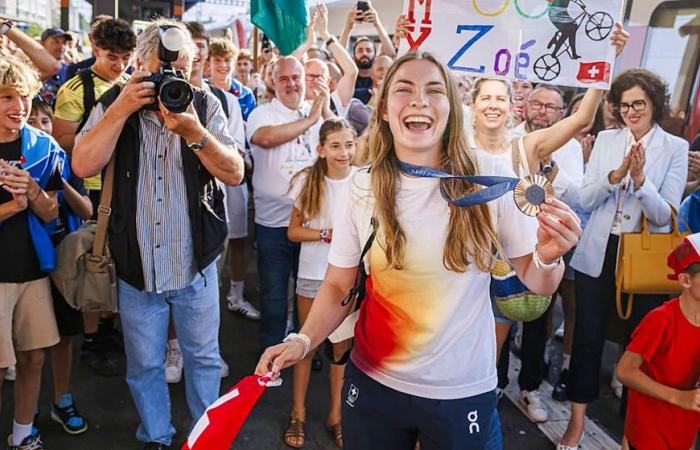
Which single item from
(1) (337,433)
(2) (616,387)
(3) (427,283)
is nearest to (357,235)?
(3) (427,283)

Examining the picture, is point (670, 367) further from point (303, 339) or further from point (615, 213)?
point (303, 339)

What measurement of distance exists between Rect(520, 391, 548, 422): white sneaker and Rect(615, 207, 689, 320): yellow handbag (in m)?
0.85

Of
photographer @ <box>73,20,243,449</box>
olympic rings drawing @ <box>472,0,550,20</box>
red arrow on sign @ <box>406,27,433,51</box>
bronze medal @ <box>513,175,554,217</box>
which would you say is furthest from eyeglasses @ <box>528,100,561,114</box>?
bronze medal @ <box>513,175,554,217</box>

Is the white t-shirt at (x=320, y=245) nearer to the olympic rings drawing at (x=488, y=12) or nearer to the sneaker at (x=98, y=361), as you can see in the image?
the olympic rings drawing at (x=488, y=12)

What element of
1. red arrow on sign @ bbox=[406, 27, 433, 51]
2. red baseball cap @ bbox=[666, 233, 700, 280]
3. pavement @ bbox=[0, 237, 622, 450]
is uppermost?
red arrow on sign @ bbox=[406, 27, 433, 51]

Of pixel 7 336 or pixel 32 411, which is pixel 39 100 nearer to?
pixel 7 336

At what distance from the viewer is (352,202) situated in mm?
1968

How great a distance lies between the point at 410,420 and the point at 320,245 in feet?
5.82

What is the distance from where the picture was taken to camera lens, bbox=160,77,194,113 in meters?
2.34

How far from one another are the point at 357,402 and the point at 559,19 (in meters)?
2.02

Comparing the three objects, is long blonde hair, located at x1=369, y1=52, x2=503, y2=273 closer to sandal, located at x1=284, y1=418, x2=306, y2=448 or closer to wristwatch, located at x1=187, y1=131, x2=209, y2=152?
wristwatch, located at x1=187, y1=131, x2=209, y2=152

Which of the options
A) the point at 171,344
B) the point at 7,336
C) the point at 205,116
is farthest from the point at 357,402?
the point at 171,344

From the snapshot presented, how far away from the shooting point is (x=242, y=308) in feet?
16.7

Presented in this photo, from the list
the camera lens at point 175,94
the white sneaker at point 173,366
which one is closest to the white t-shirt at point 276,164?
the white sneaker at point 173,366
